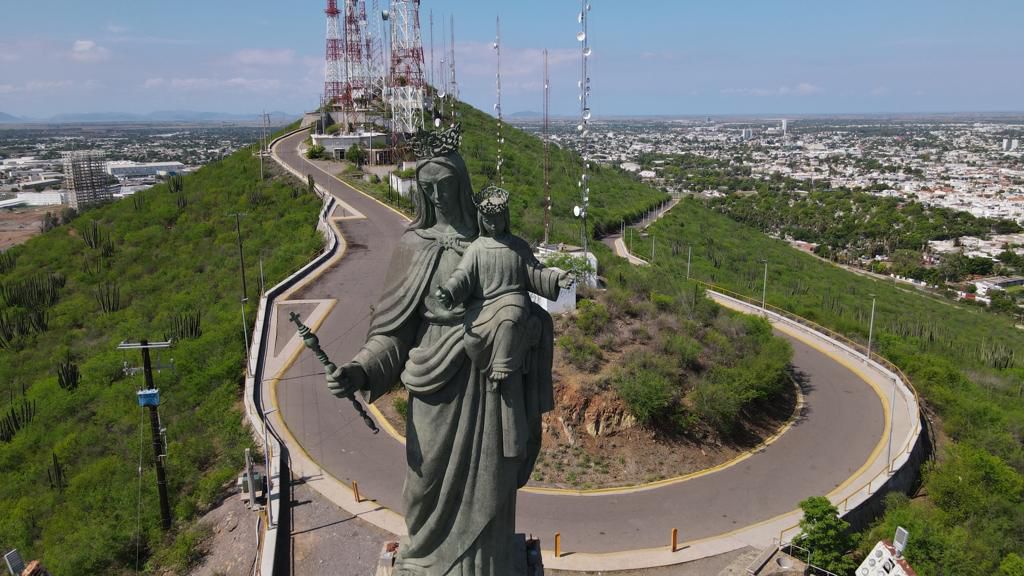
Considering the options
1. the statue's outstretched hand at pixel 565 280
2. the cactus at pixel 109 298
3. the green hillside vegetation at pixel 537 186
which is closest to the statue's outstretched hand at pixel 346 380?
the statue's outstretched hand at pixel 565 280

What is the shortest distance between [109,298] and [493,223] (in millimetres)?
34483

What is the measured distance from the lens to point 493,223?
6.01 m

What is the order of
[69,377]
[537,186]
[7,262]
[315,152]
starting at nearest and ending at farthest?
[69,377] → [7,262] → [537,186] → [315,152]

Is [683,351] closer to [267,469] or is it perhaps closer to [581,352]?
[581,352]

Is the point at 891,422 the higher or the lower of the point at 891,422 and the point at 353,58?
the lower

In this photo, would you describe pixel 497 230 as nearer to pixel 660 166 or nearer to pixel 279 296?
pixel 279 296

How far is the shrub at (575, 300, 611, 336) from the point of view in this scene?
71.5 ft

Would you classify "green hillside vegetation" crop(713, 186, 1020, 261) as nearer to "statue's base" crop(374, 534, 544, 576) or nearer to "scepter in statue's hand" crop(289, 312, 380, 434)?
"statue's base" crop(374, 534, 544, 576)

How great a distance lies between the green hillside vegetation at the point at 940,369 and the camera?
15128 mm

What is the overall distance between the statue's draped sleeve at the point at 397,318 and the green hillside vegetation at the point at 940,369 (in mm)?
12841

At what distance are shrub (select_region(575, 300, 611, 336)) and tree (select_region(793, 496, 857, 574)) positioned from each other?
9.20 metres

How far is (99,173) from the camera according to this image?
11762 cm

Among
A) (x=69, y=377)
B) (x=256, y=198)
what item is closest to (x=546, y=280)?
(x=69, y=377)

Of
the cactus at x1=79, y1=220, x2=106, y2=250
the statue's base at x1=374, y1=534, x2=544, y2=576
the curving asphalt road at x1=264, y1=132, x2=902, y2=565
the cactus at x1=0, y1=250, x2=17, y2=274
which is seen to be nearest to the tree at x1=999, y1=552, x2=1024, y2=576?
the curving asphalt road at x1=264, y1=132, x2=902, y2=565
